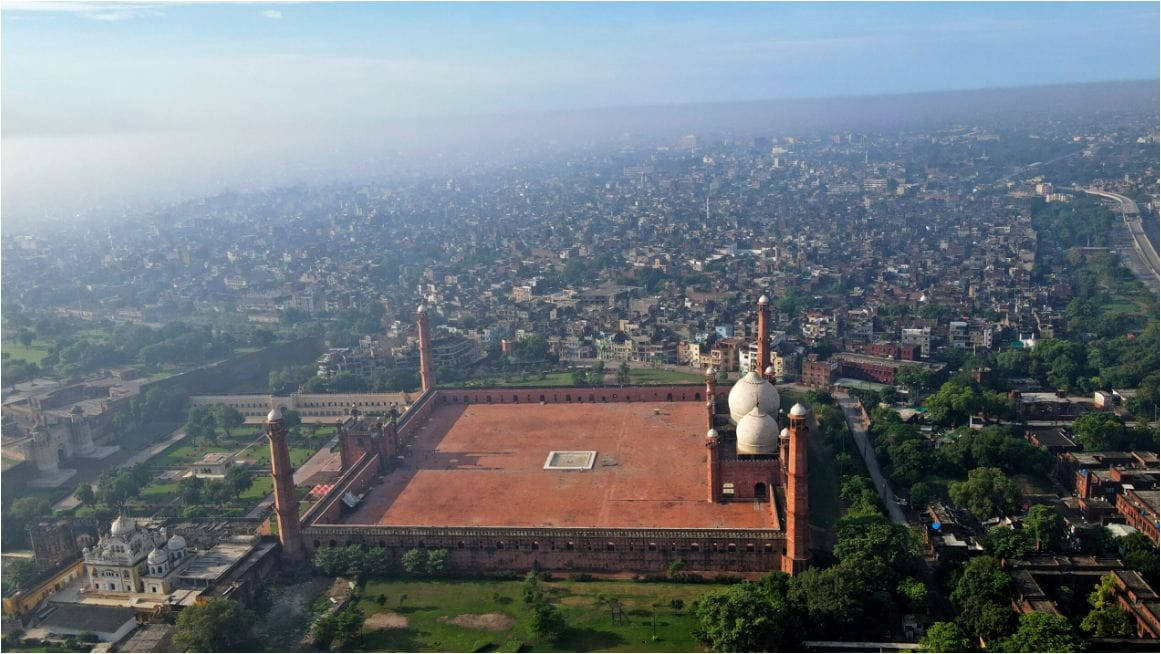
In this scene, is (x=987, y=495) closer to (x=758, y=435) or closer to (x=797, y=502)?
(x=758, y=435)

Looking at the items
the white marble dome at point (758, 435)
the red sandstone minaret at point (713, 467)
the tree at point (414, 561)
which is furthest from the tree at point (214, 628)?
the white marble dome at point (758, 435)

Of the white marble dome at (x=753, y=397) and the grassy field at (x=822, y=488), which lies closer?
the grassy field at (x=822, y=488)

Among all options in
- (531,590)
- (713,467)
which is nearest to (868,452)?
(713,467)

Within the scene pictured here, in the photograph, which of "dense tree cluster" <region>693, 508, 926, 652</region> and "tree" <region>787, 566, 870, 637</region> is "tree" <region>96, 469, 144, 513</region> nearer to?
"dense tree cluster" <region>693, 508, 926, 652</region>

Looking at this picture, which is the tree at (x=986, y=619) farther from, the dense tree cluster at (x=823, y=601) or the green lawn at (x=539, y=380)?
the green lawn at (x=539, y=380)

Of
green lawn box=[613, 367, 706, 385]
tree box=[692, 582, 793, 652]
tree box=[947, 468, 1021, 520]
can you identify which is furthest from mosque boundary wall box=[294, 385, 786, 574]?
green lawn box=[613, 367, 706, 385]

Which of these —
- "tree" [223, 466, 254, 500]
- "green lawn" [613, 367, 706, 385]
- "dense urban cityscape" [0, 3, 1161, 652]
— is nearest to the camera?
"dense urban cityscape" [0, 3, 1161, 652]
